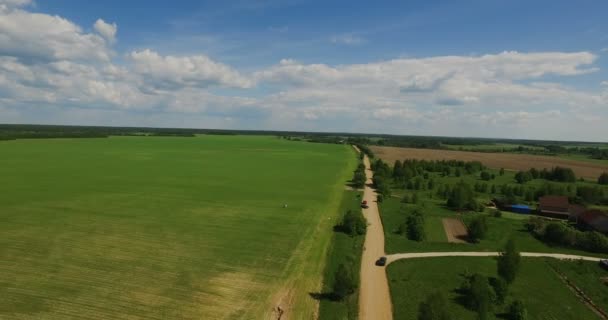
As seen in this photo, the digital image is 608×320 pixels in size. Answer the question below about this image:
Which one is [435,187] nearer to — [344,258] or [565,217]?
[565,217]

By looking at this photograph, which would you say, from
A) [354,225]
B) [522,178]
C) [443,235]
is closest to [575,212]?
[443,235]

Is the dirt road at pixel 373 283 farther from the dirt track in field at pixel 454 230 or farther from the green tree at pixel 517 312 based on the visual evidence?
the dirt track in field at pixel 454 230

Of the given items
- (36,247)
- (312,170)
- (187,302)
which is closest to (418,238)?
(187,302)

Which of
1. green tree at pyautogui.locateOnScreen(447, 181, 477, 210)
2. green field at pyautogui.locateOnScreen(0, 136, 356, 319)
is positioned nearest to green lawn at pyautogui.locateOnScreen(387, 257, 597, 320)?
green field at pyautogui.locateOnScreen(0, 136, 356, 319)

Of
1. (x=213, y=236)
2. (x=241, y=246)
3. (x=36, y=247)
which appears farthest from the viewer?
(x=213, y=236)

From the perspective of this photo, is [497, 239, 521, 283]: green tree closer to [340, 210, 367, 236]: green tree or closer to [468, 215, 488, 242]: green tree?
[468, 215, 488, 242]: green tree
